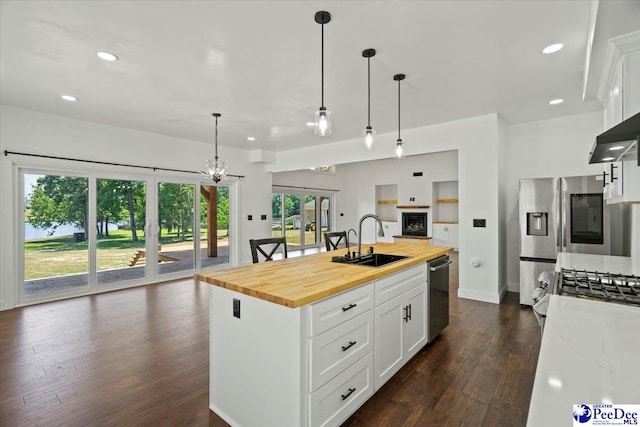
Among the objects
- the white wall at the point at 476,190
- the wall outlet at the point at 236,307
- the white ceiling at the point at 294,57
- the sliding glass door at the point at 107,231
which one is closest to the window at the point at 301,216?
the sliding glass door at the point at 107,231

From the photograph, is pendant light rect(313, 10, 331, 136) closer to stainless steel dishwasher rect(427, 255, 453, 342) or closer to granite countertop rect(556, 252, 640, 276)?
stainless steel dishwasher rect(427, 255, 453, 342)

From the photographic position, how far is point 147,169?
545 cm

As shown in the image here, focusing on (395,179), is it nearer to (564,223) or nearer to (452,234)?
(452,234)

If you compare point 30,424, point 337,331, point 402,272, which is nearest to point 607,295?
point 402,272

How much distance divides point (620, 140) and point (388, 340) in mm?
1723

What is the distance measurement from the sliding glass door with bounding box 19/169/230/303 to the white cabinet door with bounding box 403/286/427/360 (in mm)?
4816

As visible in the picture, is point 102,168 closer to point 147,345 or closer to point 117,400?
point 147,345

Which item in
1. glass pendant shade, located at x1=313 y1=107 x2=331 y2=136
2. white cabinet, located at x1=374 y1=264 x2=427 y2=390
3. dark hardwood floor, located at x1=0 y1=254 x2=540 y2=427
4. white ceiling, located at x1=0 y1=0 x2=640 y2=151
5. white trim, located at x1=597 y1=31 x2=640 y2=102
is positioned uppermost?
white ceiling, located at x1=0 y1=0 x2=640 y2=151

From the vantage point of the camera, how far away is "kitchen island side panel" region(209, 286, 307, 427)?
155 cm

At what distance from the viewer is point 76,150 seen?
4668mm

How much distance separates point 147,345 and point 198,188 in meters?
3.80

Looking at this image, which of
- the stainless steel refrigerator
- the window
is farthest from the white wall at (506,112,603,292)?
the window

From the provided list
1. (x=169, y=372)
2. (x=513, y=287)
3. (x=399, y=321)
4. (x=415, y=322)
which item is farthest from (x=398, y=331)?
(x=513, y=287)

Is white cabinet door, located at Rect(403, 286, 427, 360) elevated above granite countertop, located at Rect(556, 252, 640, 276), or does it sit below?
below
